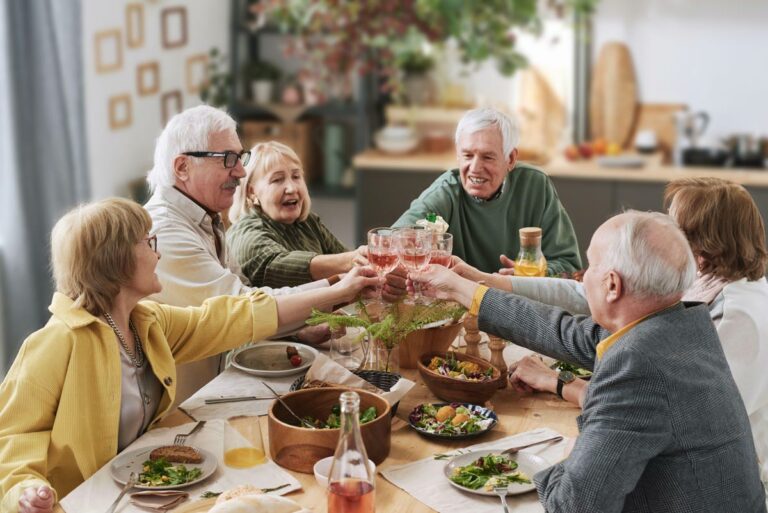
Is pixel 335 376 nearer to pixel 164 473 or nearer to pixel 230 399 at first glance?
pixel 230 399

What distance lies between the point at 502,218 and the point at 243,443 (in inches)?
58.9

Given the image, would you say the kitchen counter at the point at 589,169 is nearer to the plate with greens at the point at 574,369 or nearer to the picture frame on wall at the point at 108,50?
the picture frame on wall at the point at 108,50

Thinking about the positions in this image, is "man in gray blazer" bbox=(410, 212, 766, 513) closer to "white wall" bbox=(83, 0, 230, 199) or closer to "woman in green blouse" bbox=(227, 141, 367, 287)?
"woman in green blouse" bbox=(227, 141, 367, 287)

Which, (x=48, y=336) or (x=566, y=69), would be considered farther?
(x=566, y=69)

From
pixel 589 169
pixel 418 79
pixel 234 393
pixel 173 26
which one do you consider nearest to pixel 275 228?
pixel 234 393

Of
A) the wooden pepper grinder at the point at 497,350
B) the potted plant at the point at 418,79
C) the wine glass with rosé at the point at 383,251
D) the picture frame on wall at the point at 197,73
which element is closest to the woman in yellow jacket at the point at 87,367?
the wine glass with rosé at the point at 383,251

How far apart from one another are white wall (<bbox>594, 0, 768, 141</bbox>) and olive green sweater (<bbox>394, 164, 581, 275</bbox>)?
2.88 meters

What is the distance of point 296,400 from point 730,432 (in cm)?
89

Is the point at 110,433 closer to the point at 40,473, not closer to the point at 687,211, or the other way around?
the point at 40,473

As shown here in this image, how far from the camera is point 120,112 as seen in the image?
5.22m

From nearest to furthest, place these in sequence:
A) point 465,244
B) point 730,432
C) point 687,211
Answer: point 730,432, point 687,211, point 465,244

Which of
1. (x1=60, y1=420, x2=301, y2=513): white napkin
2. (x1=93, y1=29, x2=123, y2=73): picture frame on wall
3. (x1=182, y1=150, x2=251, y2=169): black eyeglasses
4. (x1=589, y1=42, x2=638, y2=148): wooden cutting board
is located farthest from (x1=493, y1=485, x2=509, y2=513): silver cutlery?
(x1=589, y1=42, x2=638, y2=148): wooden cutting board

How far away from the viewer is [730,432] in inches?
73.6

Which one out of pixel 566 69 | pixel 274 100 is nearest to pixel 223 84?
pixel 274 100
